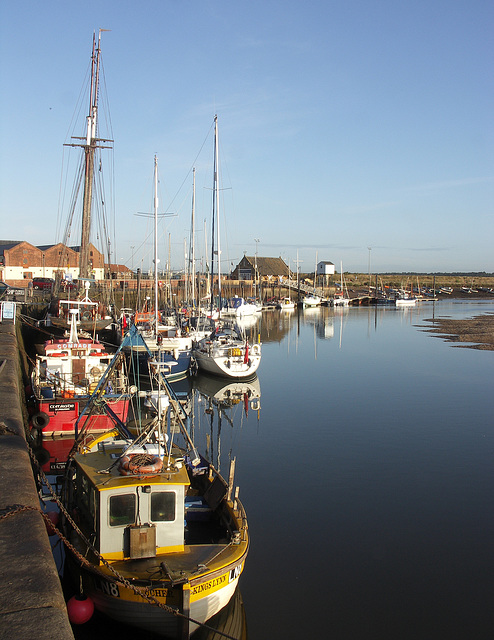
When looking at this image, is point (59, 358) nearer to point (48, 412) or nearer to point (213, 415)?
point (48, 412)

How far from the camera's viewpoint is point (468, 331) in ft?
207

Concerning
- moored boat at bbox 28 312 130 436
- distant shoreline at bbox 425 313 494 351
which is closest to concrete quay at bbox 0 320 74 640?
moored boat at bbox 28 312 130 436

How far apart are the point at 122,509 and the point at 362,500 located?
27.5ft

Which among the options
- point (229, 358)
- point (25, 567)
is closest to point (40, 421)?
point (25, 567)

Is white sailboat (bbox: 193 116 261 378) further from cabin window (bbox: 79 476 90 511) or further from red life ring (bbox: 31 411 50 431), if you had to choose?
cabin window (bbox: 79 476 90 511)

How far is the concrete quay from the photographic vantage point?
18.9 ft

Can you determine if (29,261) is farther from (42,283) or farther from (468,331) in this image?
(468,331)

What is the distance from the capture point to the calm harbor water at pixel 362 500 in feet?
35.6

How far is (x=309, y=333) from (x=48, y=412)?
4640cm

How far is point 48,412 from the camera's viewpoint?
810 inches

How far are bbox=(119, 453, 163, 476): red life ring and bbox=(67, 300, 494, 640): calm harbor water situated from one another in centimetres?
272

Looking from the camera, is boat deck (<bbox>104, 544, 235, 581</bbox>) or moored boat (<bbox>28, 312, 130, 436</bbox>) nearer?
boat deck (<bbox>104, 544, 235, 581</bbox>)

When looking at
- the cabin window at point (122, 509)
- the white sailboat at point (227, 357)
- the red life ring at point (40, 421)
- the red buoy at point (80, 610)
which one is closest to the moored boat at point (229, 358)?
the white sailboat at point (227, 357)

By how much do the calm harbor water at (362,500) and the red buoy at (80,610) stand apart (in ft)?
1.26
